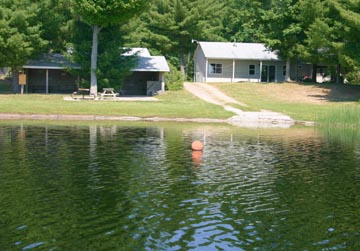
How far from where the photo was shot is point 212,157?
67.6ft

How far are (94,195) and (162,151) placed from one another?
27.1 ft

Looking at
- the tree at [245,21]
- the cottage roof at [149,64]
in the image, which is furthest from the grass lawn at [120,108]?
the tree at [245,21]

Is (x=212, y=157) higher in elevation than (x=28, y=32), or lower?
lower

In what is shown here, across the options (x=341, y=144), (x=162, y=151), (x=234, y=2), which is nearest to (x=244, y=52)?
(x=234, y=2)

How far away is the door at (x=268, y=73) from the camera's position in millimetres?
65188

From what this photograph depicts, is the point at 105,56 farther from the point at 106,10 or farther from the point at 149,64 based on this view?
the point at 149,64

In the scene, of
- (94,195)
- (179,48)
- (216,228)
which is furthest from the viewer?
(179,48)

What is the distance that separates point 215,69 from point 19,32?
25257mm

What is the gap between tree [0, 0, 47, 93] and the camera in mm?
44969

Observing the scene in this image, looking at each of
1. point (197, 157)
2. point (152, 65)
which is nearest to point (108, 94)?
point (152, 65)

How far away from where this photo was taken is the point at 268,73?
214ft

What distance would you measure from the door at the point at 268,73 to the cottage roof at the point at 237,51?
1.83 m

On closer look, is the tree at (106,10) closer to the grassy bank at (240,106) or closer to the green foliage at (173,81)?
the grassy bank at (240,106)

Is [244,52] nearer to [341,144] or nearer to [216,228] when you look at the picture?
[341,144]
